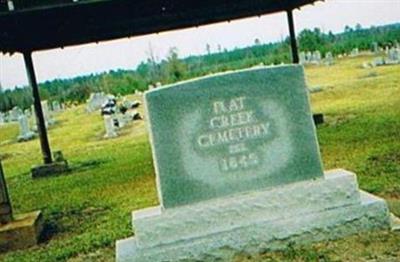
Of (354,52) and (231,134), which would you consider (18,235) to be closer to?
(231,134)

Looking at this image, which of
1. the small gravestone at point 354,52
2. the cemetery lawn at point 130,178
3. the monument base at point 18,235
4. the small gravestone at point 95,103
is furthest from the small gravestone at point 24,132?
the small gravestone at point 354,52

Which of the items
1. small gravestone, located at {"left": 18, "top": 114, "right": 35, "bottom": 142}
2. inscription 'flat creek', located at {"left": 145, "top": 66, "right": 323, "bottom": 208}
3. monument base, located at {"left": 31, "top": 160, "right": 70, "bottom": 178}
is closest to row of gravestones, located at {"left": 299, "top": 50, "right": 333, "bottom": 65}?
small gravestone, located at {"left": 18, "top": 114, "right": 35, "bottom": 142}

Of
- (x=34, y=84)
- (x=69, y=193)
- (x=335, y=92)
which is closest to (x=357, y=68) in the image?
(x=335, y=92)

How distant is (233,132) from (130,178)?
6918 millimetres

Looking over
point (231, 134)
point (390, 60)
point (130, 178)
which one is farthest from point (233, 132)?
point (390, 60)

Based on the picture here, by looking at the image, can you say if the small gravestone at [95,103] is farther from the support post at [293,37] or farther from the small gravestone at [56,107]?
the support post at [293,37]

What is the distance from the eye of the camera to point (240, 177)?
6602mm

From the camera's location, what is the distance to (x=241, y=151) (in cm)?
664

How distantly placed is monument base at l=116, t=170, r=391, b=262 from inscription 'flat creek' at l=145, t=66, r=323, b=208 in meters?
0.16

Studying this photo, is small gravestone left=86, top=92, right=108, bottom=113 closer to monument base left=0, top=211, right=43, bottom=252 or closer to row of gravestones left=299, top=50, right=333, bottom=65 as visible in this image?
row of gravestones left=299, top=50, right=333, bottom=65

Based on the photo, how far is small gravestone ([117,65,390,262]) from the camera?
6.40 m

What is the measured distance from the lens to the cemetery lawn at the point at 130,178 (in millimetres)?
6418

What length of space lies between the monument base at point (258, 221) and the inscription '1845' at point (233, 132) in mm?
340

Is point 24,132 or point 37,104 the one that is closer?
point 37,104
